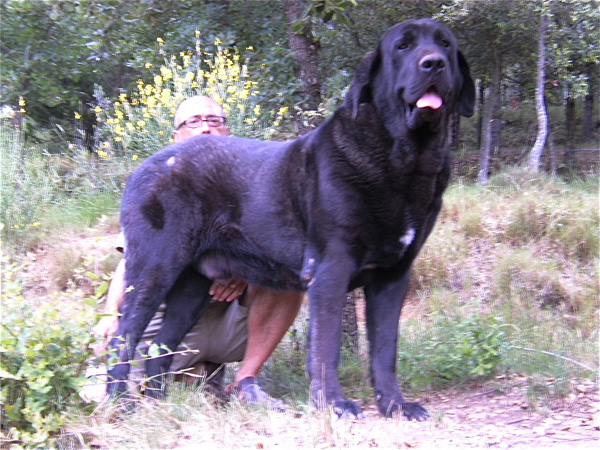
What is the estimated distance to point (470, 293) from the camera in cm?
617

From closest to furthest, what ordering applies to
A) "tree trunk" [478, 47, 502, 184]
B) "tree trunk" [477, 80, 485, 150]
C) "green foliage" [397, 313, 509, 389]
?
"green foliage" [397, 313, 509, 389] < "tree trunk" [478, 47, 502, 184] < "tree trunk" [477, 80, 485, 150]

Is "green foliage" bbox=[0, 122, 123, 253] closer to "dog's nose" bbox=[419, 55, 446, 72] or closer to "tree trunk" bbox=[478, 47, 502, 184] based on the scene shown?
"dog's nose" bbox=[419, 55, 446, 72]

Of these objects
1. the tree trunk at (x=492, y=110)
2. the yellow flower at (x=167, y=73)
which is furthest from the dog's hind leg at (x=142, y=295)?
the tree trunk at (x=492, y=110)

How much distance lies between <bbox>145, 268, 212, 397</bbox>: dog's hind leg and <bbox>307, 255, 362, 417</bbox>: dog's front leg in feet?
3.02

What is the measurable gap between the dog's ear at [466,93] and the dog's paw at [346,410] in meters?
1.56

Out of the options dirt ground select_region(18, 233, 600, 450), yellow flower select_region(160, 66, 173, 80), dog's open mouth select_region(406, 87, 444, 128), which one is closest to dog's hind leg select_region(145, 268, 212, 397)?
dirt ground select_region(18, 233, 600, 450)

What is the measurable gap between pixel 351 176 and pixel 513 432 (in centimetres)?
135

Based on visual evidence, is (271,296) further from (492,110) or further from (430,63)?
(492,110)

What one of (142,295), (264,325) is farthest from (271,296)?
(142,295)

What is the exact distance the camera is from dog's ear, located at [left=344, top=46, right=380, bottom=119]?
3.47 meters

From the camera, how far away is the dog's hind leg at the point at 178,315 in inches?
155

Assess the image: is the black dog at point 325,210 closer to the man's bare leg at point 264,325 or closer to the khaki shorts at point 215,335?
the khaki shorts at point 215,335

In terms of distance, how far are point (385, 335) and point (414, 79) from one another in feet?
4.08

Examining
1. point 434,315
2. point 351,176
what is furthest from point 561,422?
point 434,315
